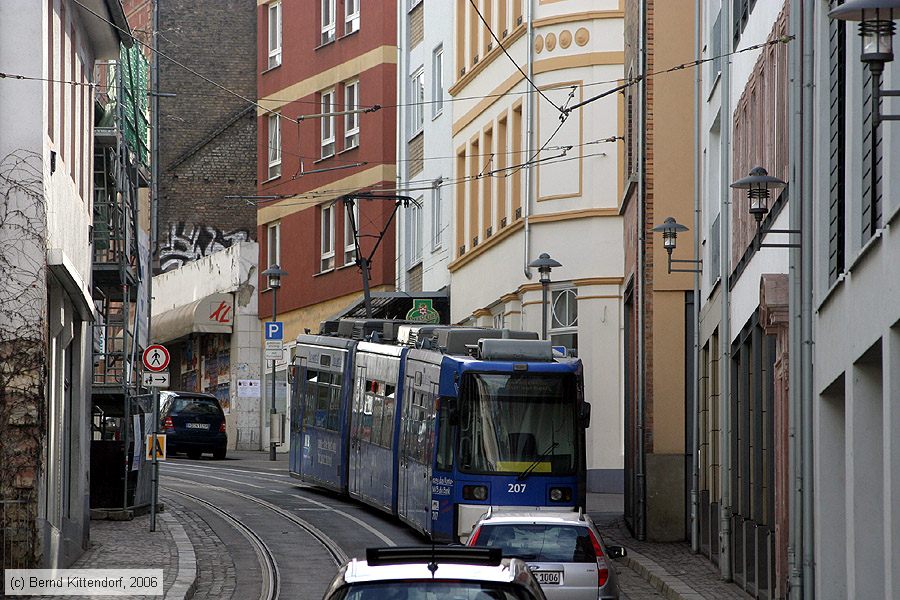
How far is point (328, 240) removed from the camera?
5538cm

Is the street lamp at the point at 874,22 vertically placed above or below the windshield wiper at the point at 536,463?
above

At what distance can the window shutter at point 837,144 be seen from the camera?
55.1 feet

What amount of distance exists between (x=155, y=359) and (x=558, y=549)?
38.4ft

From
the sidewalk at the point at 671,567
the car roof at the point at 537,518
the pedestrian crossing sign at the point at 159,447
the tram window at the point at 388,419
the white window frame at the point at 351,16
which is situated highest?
the white window frame at the point at 351,16

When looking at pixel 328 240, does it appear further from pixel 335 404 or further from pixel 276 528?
pixel 276 528

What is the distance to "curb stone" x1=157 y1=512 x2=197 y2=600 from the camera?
20.3m

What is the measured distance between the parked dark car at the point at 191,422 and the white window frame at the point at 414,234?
24.1 ft

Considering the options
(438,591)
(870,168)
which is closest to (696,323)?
(870,168)

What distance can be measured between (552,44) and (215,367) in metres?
24.4

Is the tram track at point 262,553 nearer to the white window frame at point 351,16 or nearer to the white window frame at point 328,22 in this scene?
the white window frame at point 351,16

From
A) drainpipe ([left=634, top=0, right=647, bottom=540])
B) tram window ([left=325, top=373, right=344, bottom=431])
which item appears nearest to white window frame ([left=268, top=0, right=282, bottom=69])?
tram window ([left=325, top=373, right=344, bottom=431])

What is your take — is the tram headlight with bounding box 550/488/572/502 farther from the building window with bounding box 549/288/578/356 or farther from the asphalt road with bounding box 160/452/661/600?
the building window with bounding box 549/288/578/356

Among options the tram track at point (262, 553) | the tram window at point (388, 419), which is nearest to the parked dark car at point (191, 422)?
the tram track at point (262, 553)

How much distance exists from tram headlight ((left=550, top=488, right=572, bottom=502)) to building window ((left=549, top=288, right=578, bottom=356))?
1334 cm
